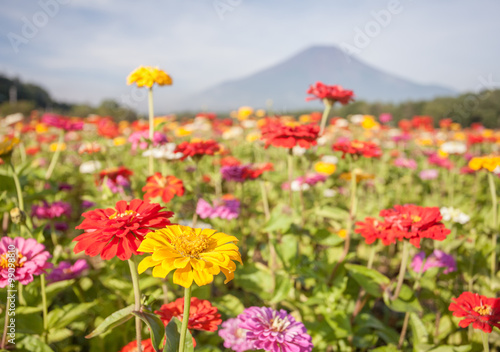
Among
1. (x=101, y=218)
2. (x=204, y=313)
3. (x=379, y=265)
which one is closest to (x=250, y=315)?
(x=204, y=313)

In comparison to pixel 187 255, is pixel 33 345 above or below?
below

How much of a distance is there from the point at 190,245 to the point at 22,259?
40.7 inches

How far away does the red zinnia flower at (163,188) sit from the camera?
1843 mm

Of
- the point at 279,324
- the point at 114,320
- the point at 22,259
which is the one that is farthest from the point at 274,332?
the point at 22,259

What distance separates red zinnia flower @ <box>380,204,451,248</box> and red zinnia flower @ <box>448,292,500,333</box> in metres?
0.30

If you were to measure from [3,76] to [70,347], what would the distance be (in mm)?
34961

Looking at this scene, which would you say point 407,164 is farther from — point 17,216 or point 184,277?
point 17,216

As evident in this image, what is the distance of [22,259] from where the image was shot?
4.69ft

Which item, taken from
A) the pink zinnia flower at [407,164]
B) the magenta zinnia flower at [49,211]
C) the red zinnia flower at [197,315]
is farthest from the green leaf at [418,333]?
the pink zinnia flower at [407,164]

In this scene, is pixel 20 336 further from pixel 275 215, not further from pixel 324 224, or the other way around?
pixel 324 224

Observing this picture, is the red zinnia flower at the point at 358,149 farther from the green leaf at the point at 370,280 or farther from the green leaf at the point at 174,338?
the green leaf at the point at 174,338

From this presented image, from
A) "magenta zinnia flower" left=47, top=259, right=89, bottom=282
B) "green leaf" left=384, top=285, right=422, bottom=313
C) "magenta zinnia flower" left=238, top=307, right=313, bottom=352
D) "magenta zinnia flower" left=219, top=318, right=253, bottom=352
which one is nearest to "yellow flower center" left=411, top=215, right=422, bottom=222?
"green leaf" left=384, top=285, right=422, bottom=313

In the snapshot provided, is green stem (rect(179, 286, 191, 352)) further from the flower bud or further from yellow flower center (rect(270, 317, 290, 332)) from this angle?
the flower bud

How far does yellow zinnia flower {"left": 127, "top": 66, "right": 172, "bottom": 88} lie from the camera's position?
6.91 feet
